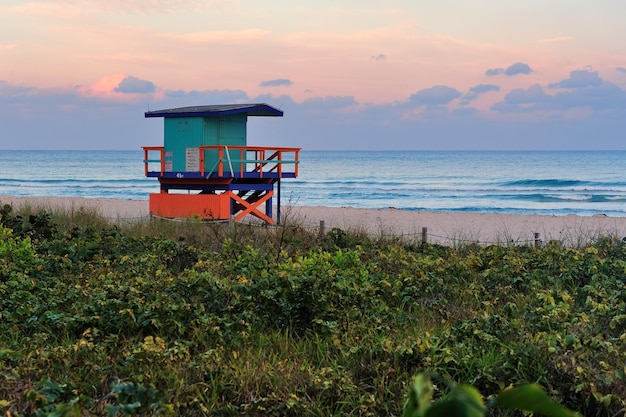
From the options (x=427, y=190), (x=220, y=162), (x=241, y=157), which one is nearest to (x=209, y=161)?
(x=220, y=162)

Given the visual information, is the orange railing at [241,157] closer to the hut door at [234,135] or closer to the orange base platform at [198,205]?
the hut door at [234,135]

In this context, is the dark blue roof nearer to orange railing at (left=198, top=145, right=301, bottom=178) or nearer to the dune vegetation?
orange railing at (left=198, top=145, right=301, bottom=178)

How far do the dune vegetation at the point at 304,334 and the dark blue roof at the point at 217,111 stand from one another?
12.1m

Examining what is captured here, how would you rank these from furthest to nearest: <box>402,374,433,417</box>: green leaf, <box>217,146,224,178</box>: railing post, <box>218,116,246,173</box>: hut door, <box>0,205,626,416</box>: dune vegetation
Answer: <box>218,116,246,173</box>: hut door < <box>217,146,224,178</box>: railing post < <box>0,205,626,416</box>: dune vegetation < <box>402,374,433,417</box>: green leaf

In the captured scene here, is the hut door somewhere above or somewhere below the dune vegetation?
above

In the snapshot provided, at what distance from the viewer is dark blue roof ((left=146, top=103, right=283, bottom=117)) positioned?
20.7 metres

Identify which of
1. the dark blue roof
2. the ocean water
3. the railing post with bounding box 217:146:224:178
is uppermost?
the dark blue roof

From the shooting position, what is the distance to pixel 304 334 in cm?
613

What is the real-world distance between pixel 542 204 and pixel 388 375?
39.0m

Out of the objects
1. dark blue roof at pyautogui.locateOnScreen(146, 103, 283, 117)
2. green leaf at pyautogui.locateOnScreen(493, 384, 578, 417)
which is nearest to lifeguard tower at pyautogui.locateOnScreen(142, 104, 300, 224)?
dark blue roof at pyautogui.locateOnScreen(146, 103, 283, 117)

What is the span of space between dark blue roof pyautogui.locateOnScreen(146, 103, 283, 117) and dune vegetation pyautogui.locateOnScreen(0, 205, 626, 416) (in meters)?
12.1

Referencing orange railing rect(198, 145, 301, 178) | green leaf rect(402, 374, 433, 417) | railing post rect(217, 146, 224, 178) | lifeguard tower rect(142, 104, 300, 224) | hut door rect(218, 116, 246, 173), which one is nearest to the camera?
green leaf rect(402, 374, 433, 417)

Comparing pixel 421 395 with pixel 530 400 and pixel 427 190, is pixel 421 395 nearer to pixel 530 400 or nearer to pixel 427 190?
pixel 530 400

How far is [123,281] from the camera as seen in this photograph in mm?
7574
